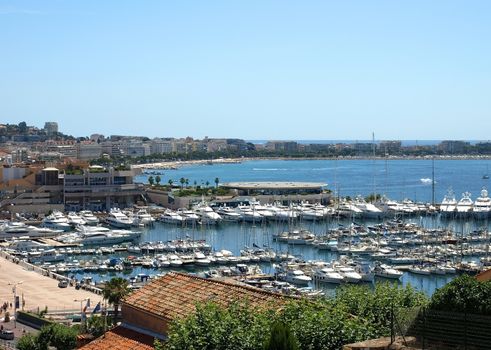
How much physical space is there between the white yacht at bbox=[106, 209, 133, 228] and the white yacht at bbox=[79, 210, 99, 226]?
101cm

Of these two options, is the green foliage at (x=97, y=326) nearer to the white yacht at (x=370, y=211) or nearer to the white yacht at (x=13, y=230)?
the white yacht at (x=13, y=230)

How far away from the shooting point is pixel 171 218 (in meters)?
64.7

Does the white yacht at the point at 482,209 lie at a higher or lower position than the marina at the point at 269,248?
higher

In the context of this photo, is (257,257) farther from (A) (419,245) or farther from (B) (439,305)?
(B) (439,305)

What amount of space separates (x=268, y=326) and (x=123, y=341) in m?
3.50

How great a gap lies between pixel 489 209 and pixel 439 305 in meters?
61.8

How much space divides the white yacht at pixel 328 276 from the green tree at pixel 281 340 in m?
29.7

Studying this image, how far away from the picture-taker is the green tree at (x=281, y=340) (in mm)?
9828

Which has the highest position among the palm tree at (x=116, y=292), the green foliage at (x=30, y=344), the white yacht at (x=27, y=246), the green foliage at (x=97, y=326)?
the palm tree at (x=116, y=292)

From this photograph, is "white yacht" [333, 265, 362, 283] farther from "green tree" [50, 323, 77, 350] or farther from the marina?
"green tree" [50, 323, 77, 350]

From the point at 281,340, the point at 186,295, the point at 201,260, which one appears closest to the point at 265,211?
the point at 201,260

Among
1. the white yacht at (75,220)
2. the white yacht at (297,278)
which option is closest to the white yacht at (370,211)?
the white yacht at (75,220)

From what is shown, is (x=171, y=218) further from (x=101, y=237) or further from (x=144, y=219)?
(x=101, y=237)

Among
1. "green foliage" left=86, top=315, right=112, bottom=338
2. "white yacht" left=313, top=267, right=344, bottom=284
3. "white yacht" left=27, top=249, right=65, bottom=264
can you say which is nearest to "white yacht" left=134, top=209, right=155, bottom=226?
"white yacht" left=27, top=249, right=65, bottom=264
